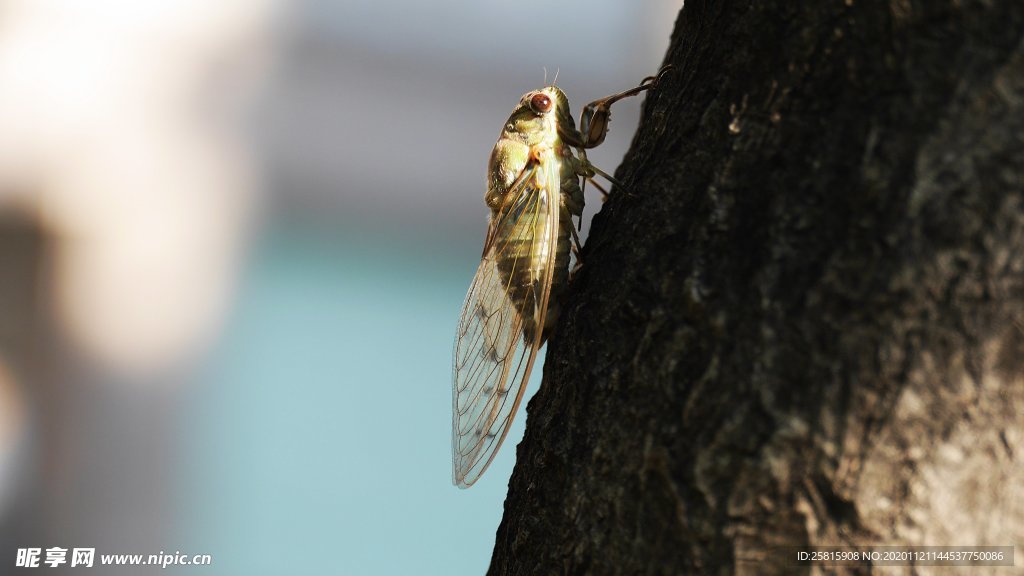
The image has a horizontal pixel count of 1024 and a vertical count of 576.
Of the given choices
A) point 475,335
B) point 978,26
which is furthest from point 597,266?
point 475,335

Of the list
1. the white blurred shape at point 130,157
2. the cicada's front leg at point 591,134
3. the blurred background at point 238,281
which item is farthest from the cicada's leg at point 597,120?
the white blurred shape at point 130,157

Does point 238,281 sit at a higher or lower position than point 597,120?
higher

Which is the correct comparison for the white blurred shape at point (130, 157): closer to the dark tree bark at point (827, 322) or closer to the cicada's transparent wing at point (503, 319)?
the cicada's transparent wing at point (503, 319)

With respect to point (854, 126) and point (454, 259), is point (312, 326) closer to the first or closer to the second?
point (454, 259)

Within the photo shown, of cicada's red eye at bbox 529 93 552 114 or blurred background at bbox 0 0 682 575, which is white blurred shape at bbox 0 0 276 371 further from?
cicada's red eye at bbox 529 93 552 114

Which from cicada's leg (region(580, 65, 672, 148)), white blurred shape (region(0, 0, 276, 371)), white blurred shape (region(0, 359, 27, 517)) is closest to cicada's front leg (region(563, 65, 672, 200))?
cicada's leg (region(580, 65, 672, 148))

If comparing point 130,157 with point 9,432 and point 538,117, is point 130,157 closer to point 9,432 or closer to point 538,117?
point 9,432

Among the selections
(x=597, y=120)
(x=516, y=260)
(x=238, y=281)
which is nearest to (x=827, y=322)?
(x=516, y=260)
